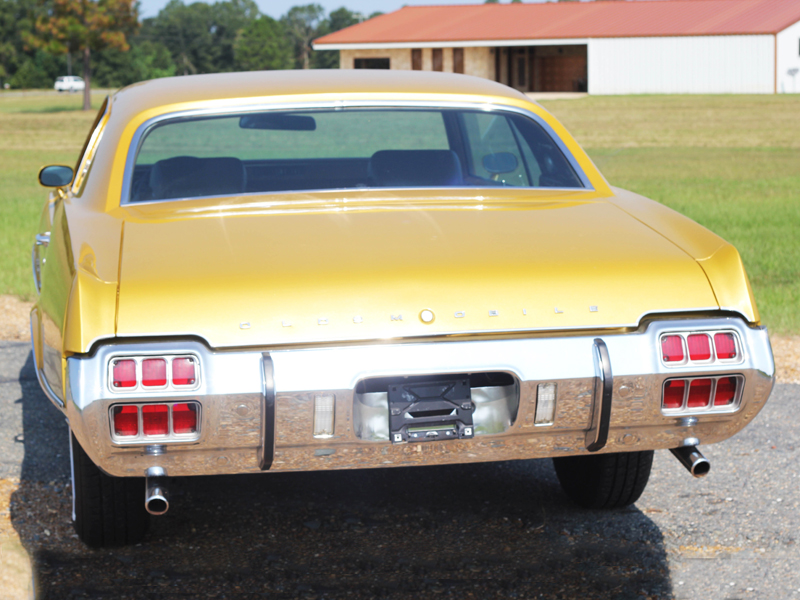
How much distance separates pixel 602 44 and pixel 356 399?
46409 millimetres

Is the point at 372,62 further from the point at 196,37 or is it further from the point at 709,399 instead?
the point at 196,37

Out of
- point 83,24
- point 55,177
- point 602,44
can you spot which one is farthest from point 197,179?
point 602,44

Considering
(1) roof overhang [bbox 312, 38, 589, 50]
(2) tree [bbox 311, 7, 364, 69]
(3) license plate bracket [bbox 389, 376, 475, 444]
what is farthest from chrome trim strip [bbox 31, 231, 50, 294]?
(2) tree [bbox 311, 7, 364, 69]

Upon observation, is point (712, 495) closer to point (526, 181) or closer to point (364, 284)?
point (526, 181)

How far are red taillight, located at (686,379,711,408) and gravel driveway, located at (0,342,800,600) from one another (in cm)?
74

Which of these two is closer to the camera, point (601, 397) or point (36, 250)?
point (601, 397)

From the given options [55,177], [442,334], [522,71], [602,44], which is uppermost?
[602,44]

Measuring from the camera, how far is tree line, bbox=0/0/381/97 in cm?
8944

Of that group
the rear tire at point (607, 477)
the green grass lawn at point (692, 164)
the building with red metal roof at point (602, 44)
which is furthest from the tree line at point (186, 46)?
the rear tire at point (607, 477)

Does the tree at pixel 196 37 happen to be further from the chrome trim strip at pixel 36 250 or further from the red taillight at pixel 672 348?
the red taillight at pixel 672 348

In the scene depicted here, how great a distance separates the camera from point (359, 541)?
351 centimetres

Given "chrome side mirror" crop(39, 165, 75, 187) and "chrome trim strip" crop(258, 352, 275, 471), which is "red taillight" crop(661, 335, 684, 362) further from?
"chrome side mirror" crop(39, 165, 75, 187)

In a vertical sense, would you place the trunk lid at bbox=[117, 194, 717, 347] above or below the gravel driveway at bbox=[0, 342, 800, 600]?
above

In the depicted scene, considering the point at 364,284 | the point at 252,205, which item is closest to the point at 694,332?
the point at 364,284
